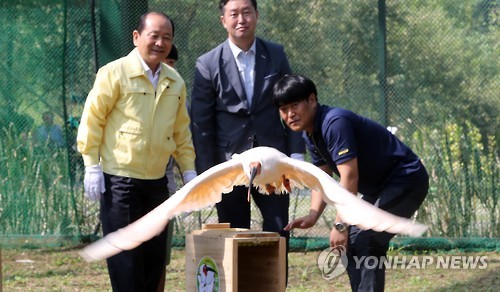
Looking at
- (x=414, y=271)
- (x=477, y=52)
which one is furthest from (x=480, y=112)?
(x=414, y=271)

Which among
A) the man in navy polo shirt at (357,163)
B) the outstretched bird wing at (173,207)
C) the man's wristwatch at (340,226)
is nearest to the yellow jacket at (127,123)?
the outstretched bird wing at (173,207)

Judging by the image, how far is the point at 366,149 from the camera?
4.87 meters

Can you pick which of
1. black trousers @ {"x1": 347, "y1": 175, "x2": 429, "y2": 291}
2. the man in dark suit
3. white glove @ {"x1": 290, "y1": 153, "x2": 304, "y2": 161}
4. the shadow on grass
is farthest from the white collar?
the shadow on grass

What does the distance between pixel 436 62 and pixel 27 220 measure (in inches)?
155

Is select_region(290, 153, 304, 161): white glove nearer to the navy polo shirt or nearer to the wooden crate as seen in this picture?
the navy polo shirt

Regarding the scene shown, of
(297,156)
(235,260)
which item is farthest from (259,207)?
(235,260)

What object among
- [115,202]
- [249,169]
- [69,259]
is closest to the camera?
[249,169]

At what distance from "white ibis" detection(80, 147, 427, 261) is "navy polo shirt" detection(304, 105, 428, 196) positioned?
7.8 inches

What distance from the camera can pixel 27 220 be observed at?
8117 millimetres

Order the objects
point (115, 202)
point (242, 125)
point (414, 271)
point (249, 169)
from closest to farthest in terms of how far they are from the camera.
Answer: point (249, 169) < point (115, 202) < point (242, 125) < point (414, 271)

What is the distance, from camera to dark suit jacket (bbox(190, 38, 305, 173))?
5.66m

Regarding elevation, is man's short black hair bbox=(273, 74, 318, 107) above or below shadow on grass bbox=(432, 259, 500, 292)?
above

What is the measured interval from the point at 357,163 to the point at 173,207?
39.5 inches

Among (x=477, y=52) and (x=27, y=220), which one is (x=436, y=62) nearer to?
(x=477, y=52)
